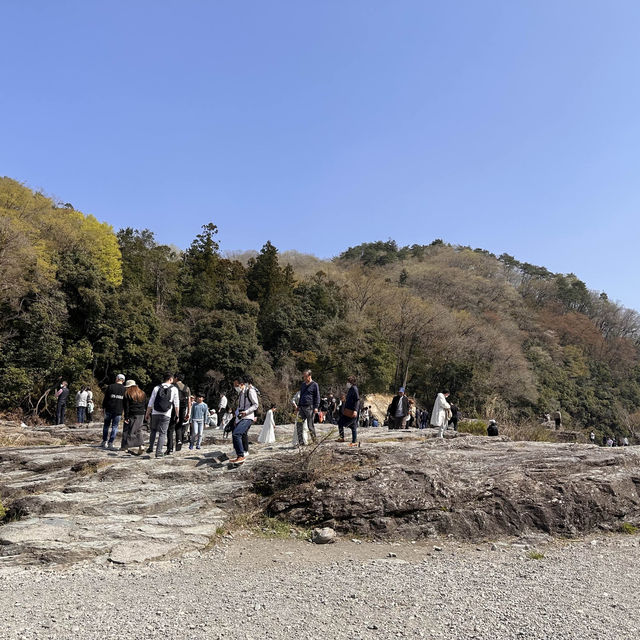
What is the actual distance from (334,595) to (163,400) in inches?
210

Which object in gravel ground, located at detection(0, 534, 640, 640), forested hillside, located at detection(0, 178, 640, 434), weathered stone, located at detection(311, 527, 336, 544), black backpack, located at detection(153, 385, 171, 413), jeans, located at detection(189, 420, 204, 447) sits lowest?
gravel ground, located at detection(0, 534, 640, 640)

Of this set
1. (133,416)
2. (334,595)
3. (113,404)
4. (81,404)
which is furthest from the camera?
(81,404)

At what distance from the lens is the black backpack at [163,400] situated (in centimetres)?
929

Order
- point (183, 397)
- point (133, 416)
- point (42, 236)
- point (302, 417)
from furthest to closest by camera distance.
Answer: point (42, 236)
point (183, 397)
point (133, 416)
point (302, 417)

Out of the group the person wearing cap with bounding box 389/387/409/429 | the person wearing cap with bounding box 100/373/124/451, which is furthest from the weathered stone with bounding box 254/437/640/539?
the person wearing cap with bounding box 389/387/409/429

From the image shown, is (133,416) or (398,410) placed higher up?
(398,410)

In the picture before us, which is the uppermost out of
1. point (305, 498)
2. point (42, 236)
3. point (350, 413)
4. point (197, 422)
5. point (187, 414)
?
point (42, 236)

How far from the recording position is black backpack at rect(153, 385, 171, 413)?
9.29 metres

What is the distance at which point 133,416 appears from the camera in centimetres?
1028

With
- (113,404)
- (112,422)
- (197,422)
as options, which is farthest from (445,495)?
(112,422)

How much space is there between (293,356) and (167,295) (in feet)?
32.3

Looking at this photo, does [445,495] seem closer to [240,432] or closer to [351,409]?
[351,409]

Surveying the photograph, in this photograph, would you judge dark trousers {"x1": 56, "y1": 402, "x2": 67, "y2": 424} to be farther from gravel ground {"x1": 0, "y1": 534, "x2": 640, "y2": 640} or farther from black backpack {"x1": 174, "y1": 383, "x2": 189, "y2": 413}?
gravel ground {"x1": 0, "y1": 534, "x2": 640, "y2": 640}

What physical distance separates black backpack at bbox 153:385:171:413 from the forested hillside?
13.7 m
